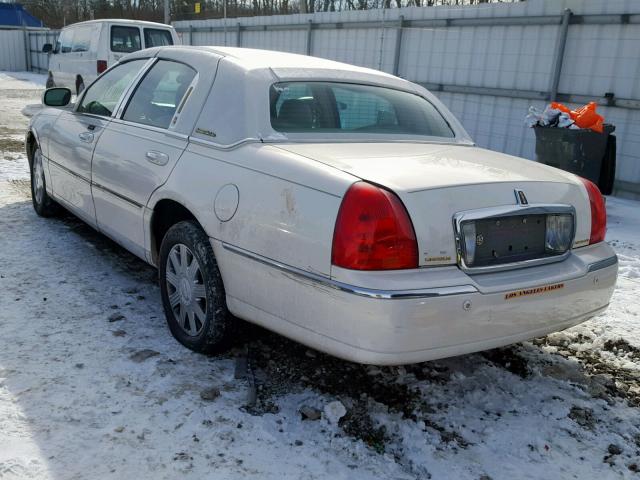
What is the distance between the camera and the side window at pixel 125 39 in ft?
41.8

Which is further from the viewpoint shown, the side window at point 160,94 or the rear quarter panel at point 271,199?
the side window at point 160,94

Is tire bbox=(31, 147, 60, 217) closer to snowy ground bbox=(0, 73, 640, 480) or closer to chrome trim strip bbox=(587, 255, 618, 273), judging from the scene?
snowy ground bbox=(0, 73, 640, 480)

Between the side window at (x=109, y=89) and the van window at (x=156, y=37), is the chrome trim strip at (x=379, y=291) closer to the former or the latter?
the side window at (x=109, y=89)

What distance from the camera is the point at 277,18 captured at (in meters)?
14.7

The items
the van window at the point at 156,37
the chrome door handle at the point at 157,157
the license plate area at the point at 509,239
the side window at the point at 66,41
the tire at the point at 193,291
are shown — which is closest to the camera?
the license plate area at the point at 509,239

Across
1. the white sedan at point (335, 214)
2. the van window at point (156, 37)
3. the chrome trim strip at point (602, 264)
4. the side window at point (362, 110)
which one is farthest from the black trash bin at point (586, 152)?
the van window at point (156, 37)

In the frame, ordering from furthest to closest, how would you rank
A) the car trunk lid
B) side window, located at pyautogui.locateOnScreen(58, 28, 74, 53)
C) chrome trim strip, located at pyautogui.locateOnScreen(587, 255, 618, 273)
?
side window, located at pyautogui.locateOnScreen(58, 28, 74, 53)
chrome trim strip, located at pyautogui.locateOnScreen(587, 255, 618, 273)
the car trunk lid

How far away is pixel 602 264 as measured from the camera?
2998 millimetres

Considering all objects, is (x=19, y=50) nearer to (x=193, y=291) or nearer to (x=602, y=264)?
(x=193, y=291)

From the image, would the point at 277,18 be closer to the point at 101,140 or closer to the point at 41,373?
the point at 101,140

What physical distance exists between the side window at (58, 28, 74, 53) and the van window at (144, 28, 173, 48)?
2.70 metres

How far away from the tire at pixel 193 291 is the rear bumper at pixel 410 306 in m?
0.14

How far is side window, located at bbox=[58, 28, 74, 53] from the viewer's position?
571 inches

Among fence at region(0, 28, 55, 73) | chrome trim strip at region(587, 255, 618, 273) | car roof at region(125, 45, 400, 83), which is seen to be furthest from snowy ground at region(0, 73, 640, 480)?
fence at region(0, 28, 55, 73)
